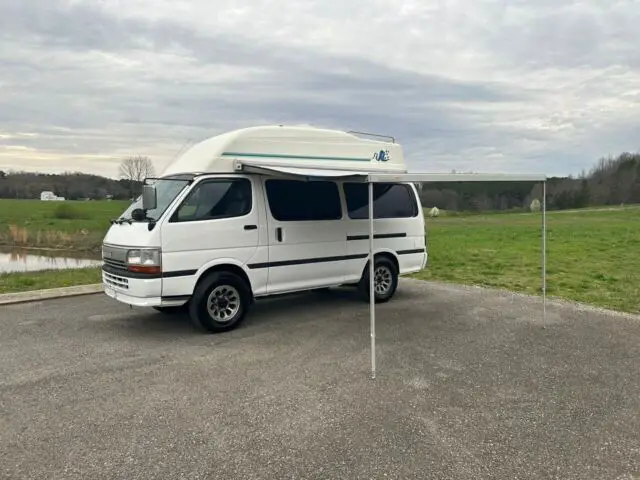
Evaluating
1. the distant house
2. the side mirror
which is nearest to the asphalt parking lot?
the side mirror

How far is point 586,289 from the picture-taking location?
9844mm

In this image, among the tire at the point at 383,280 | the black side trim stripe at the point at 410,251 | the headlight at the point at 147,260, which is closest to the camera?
the headlight at the point at 147,260

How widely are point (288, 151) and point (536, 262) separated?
9097 mm

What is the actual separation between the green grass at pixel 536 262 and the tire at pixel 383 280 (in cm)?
112

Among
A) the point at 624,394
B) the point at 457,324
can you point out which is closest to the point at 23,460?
the point at 624,394

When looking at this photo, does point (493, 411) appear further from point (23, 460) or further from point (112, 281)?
point (112, 281)

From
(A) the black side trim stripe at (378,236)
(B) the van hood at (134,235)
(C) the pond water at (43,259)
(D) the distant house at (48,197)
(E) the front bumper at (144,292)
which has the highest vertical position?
(D) the distant house at (48,197)

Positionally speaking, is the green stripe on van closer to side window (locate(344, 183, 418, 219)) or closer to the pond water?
side window (locate(344, 183, 418, 219))

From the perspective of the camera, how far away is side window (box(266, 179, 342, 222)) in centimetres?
709

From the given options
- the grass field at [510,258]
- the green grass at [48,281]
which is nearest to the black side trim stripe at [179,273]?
the grass field at [510,258]

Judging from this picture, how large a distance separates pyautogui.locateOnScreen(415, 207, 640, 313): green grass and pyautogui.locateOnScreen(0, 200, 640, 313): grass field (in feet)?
0.05

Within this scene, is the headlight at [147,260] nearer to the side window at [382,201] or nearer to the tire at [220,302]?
the tire at [220,302]

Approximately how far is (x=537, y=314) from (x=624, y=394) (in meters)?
3.13

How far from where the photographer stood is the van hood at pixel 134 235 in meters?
6.02
